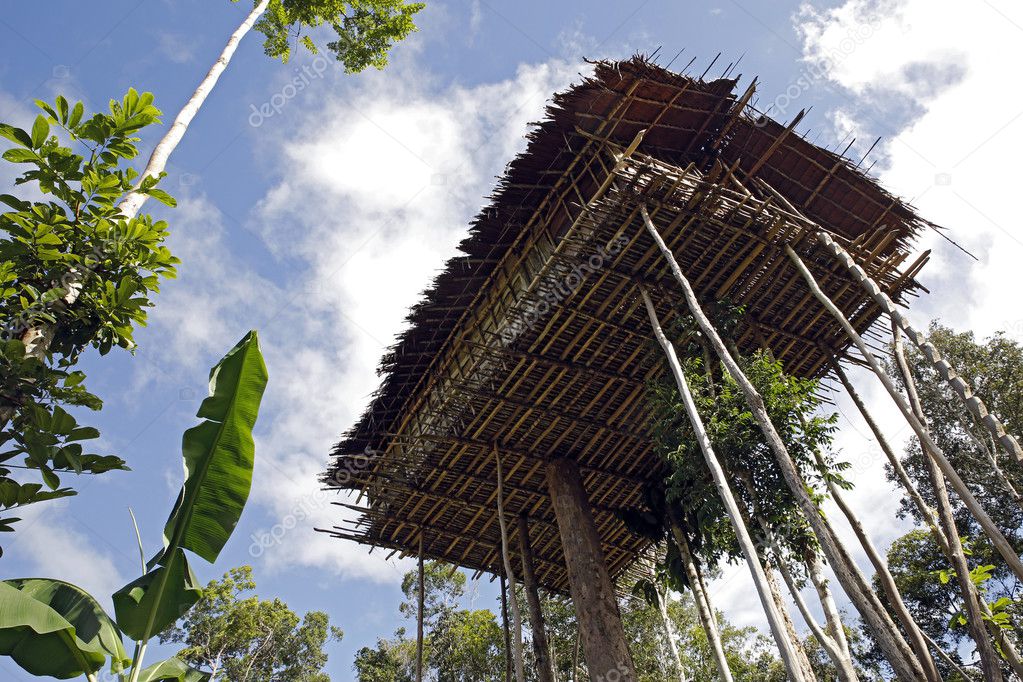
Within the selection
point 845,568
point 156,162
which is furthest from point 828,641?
point 156,162

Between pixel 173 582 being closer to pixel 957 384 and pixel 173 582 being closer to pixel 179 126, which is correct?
pixel 179 126

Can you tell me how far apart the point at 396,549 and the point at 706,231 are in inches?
301

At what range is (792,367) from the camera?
1073 centimetres

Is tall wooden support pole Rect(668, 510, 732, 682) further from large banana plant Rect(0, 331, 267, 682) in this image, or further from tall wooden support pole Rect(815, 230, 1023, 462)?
large banana plant Rect(0, 331, 267, 682)

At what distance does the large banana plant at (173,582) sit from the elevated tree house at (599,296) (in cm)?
532

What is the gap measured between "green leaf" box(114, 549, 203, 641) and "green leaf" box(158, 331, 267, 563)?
0.14m

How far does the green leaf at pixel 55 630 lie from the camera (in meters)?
3.42

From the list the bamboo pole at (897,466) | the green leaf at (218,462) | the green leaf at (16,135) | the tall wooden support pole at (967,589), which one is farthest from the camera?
the bamboo pole at (897,466)

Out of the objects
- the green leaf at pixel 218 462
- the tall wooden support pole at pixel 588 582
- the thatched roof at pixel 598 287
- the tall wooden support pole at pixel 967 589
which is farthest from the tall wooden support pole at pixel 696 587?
the green leaf at pixel 218 462

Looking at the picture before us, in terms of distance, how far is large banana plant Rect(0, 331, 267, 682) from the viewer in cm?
356

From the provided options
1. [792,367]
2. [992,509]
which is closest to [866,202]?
[792,367]

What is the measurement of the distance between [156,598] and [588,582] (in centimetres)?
716

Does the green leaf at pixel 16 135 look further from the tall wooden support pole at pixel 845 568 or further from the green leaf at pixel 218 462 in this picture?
the tall wooden support pole at pixel 845 568

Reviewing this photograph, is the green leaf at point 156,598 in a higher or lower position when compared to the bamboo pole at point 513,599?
lower
